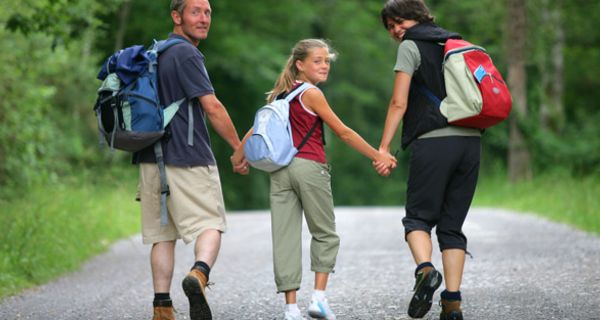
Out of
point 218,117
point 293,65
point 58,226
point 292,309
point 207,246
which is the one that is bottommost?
point 58,226

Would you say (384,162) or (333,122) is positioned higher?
(333,122)

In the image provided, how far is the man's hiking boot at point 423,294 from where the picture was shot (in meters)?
5.60

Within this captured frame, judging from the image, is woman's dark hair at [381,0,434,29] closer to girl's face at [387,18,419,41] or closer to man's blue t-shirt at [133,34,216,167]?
girl's face at [387,18,419,41]

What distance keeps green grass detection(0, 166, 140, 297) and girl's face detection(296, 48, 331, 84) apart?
10.4 feet

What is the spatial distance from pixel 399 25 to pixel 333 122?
0.72 m

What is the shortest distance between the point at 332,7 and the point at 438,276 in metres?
30.2

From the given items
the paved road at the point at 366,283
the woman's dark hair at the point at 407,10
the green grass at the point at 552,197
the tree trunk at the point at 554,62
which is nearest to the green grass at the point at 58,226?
the paved road at the point at 366,283

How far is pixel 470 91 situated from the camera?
225 inches

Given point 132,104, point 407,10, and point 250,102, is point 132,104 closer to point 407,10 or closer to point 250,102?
point 407,10

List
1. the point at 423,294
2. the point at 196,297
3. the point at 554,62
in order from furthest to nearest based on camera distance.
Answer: the point at 554,62
the point at 423,294
the point at 196,297

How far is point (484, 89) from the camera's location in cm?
575

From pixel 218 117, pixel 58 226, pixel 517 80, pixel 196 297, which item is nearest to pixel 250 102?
pixel 517 80

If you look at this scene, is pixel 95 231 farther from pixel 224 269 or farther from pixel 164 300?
pixel 164 300

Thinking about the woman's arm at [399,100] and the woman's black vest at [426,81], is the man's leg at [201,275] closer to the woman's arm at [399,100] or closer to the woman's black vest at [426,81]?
the woman's arm at [399,100]
